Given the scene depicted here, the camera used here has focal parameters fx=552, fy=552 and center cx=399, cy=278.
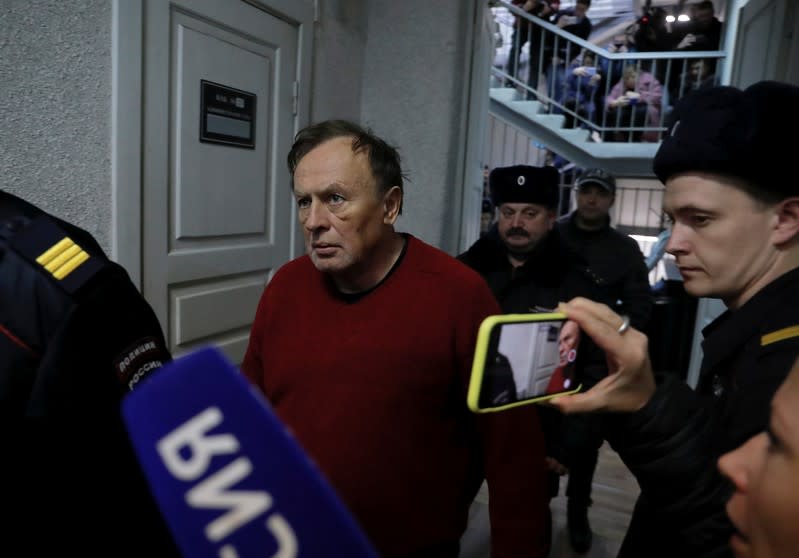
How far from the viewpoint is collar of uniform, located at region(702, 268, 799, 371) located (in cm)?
77

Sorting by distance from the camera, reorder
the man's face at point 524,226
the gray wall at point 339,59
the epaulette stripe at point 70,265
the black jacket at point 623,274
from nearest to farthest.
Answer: the epaulette stripe at point 70,265 → the man's face at point 524,226 → the gray wall at point 339,59 → the black jacket at point 623,274

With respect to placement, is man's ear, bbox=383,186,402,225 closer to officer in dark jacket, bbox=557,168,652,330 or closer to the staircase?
officer in dark jacket, bbox=557,168,652,330

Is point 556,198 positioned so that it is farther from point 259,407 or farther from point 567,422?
point 259,407

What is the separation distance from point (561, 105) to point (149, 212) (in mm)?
5443

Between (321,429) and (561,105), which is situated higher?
(561,105)

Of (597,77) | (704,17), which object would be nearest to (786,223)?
(704,17)

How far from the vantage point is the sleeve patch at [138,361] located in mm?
737

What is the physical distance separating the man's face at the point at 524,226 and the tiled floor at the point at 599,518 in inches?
51.2

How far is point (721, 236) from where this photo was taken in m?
0.81

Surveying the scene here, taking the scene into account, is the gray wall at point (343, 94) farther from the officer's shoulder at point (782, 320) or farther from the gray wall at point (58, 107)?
the officer's shoulder at point (782, 320)

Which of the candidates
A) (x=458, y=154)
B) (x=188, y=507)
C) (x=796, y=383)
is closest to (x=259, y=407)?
(x=188, y=507)

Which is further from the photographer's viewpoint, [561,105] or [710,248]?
[561,105]

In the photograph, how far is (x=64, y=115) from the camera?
4.88ft

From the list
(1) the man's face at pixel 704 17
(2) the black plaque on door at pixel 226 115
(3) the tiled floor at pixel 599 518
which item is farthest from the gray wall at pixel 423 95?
(1) the man's face at pixel 704 17
